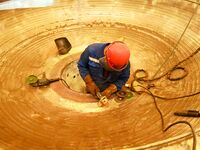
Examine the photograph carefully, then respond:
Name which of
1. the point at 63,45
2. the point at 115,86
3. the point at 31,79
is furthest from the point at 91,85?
the point at 63,45

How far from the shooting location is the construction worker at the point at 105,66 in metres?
2.80

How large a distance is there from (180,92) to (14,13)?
2315mm

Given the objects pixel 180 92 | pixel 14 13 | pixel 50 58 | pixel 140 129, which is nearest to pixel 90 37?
pixel 50 58

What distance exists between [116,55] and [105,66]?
173mm

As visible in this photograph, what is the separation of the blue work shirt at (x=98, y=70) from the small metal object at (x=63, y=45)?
748 millimetres

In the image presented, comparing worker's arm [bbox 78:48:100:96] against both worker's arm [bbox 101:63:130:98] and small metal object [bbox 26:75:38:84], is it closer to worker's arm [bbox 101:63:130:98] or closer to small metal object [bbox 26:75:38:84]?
worker's arm [bbox 101:63:130:98]

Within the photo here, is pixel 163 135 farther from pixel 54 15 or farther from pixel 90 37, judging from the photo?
pixel 54 15

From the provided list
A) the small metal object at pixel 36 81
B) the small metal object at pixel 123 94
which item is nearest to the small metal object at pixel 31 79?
the small metal object at pixel 36 81

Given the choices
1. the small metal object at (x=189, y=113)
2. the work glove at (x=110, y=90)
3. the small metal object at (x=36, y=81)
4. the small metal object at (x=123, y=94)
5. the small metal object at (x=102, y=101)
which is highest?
the small metal object at (x=36, y=81)

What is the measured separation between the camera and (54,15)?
4414 mm

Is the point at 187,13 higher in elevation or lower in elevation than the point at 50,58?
higher

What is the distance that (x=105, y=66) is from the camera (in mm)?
2887

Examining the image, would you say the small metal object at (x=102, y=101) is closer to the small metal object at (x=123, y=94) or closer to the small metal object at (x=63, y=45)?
the small metal object at (x=123, y=94)

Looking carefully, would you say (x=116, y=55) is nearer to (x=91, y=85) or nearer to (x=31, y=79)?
(x=91, y=85)
